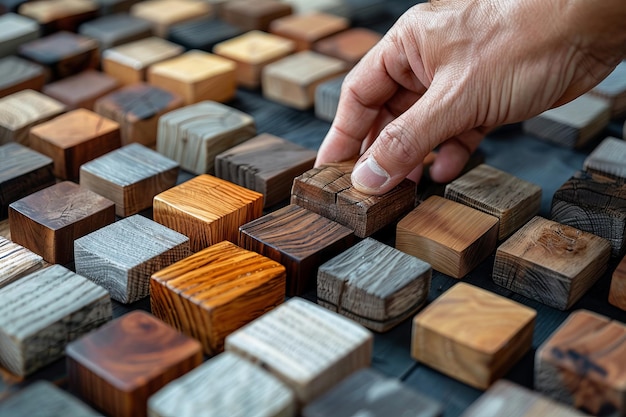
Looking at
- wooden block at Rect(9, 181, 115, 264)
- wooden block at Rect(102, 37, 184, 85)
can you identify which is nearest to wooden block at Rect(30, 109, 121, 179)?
wooden block at Rect(9, 181, 115, 264)

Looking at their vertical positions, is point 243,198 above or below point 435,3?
below

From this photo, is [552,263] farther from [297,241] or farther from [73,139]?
[73,139]

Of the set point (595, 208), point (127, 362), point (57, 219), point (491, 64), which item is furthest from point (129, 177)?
point (595, 208)

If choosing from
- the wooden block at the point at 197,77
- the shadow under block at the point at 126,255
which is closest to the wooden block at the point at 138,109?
the wooden block at the point at 197,77

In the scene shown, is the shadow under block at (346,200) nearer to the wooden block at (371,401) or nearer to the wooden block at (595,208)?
the wooden block at (595,208)

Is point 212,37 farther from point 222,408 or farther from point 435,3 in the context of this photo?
point 222,408

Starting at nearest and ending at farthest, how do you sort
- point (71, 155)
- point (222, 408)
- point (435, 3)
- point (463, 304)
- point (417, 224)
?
point (222, 408)
point (463, 304)
point (417, 224)
point (435, 3)
point (71, 155)

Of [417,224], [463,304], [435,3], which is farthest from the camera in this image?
[435,3]

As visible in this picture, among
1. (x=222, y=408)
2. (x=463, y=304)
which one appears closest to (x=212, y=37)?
(x=463, y=304)
